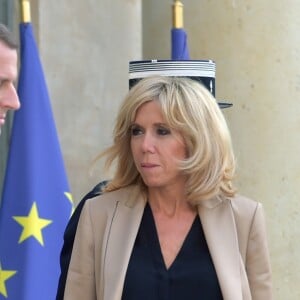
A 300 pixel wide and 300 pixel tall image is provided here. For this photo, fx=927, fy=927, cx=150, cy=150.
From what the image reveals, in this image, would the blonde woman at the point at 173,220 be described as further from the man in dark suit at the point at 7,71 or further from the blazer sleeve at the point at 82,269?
the man in dark suit at the point at 7,71

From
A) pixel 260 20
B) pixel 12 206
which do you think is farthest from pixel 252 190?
pixel 12 206

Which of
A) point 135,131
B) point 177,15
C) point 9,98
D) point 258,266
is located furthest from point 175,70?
point 177,15

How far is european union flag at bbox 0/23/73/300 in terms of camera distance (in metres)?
4.14

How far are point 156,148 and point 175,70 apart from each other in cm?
45

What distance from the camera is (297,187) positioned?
464 centimetres

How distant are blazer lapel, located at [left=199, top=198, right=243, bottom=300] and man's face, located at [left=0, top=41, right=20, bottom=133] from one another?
70 cm

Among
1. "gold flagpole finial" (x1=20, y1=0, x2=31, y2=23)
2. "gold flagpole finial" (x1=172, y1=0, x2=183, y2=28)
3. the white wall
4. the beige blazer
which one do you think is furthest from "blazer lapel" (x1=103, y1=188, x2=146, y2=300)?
the white wall

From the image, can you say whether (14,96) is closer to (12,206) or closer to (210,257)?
(210,257)

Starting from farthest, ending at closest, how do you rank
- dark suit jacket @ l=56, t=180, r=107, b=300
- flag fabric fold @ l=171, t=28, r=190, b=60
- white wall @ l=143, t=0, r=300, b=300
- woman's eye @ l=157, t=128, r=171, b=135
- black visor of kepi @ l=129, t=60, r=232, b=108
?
1. white wall @ l=143, t=0, r=300, b=300
2. flag fabric fold @ l=171, t=28, r=190, b=60
3. black visor of kepi @ l=129, t=60, r=232, b=108
4. dark suit jacket @ l=56, t=180, r=107, b=300
5. woman's eye @ l=157, t=128, r=171, b=135

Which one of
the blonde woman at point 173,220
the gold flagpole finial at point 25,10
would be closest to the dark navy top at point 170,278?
the blonde woman at point 173,220

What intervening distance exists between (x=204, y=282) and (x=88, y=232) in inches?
16.2

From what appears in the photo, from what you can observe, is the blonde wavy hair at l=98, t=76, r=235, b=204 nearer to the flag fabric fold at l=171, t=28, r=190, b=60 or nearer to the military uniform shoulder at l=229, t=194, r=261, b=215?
the military uniform shoulder at l=229, t=194, r=261, b=215

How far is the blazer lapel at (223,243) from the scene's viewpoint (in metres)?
2.85

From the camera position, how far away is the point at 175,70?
328 centimetres
